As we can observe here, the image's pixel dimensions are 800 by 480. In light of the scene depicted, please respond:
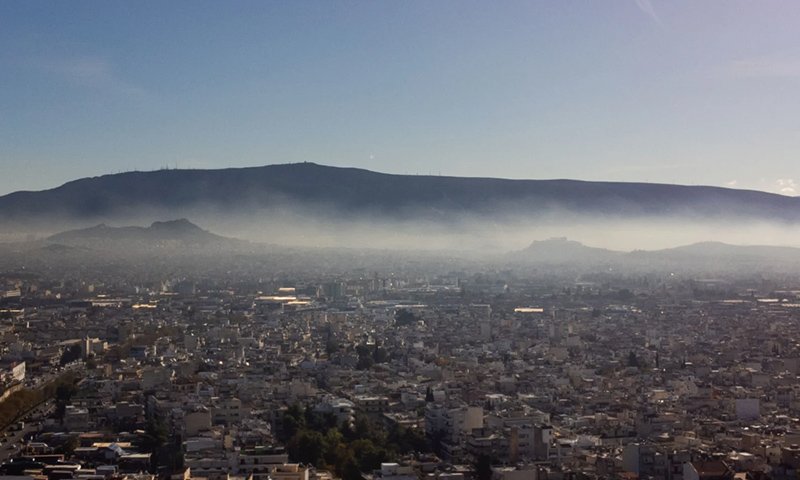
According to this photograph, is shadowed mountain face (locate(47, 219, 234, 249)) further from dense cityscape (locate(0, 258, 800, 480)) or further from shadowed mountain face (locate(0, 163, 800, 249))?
dense cityscape (locate(0, 258, 800, 480))

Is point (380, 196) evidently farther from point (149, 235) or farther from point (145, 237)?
point (145, 237)

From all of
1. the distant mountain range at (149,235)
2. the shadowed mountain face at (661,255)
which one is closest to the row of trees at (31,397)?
the distant mountain range at (149,235)

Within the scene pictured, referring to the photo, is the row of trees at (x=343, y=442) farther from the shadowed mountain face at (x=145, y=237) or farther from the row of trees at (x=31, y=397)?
the shadowed mountain face at (x=145, y=237)

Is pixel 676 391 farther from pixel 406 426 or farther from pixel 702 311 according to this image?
pixel 702 311

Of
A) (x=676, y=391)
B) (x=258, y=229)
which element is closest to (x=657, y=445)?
(x=676, y=391)

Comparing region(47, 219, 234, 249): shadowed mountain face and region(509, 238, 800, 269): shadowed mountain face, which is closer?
region(47, 219, 234, 249): shadowed mountain face

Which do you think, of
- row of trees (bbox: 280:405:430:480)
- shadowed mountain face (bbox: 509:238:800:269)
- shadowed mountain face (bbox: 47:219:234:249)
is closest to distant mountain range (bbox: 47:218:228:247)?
shadowed mountain face (bbox: 47:219:234:249)
